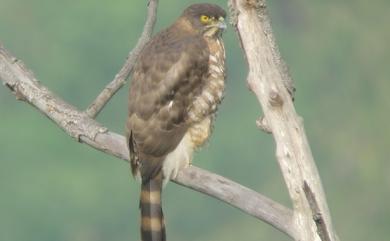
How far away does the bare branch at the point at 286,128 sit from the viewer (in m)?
5.55

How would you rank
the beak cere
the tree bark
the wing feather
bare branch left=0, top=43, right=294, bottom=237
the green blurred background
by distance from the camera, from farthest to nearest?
the green blurred background < the beak cere < the wing feather < bare branch left=0, top=43, right=294, bottom=237 < the tree bark

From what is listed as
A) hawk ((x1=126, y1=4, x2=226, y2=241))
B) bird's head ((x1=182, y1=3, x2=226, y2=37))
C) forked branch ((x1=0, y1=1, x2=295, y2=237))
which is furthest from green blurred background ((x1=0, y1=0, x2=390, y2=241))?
forked branch ((x1=0, y1=1, x2=295, y2=237))

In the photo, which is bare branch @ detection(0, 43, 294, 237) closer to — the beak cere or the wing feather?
the wing feather

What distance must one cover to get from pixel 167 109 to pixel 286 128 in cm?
97

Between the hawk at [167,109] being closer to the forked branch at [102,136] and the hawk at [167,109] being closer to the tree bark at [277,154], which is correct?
the forked branch at [102,136]

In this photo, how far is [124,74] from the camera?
6559 millimetres

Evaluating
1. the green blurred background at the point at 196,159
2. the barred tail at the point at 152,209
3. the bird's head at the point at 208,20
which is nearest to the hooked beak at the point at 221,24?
the bird's head at the point at 208,20

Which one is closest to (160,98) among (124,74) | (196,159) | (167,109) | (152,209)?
(167,109)

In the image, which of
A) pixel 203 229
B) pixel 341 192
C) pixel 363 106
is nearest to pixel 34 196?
pixel 203 229

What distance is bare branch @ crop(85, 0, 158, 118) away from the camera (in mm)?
6426

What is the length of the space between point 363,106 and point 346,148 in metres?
3.08

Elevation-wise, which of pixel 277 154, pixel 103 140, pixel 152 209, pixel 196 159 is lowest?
pixel 196 159

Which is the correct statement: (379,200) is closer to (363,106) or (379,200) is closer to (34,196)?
(363,106)

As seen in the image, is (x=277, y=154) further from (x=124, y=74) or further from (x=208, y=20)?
(x=208, y=20)
